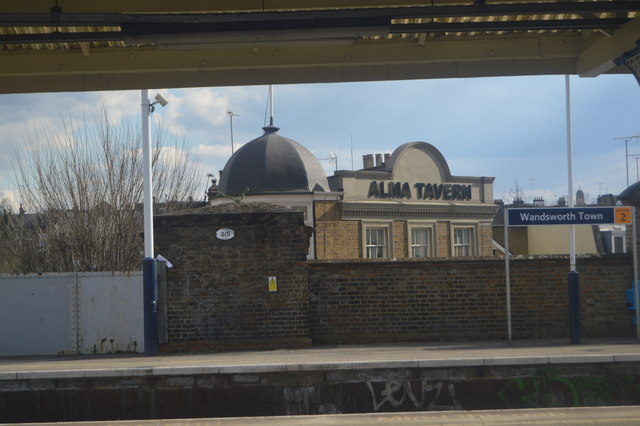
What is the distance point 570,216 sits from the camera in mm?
14492

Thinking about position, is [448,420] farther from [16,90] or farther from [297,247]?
[297,247]

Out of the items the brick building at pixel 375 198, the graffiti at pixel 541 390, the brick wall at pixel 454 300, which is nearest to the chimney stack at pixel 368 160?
the brick building at pixel 375 198

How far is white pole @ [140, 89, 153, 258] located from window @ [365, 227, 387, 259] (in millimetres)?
16384

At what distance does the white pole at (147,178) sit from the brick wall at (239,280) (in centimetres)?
40

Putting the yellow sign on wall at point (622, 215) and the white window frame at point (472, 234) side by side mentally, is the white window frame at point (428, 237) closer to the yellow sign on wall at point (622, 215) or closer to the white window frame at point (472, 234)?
the white window frame at point (472, 234)

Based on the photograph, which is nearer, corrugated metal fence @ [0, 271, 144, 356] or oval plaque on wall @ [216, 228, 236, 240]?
oval plaque on wall @ [216, 228, 236, 240]

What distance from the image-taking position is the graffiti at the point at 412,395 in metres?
11.3

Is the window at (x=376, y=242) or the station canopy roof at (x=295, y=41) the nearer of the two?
the station canopy roof at (x=295, y=41)

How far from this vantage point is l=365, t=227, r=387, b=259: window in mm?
30797

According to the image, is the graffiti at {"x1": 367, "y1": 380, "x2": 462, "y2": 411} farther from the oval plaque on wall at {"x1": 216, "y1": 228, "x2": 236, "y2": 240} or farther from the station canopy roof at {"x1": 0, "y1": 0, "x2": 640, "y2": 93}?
the station canopy roof at {"x1": 0, "y1": 0, "x2": 640, "y2": 93}

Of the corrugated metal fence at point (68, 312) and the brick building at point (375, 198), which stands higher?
the brick building at point (375, 198)

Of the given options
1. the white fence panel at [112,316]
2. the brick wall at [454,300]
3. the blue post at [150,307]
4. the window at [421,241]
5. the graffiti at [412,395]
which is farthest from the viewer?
the window at [421,241]

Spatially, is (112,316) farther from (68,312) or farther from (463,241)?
(463,241)

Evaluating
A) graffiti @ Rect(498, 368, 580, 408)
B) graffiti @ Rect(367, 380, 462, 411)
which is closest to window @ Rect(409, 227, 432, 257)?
graffiti @ Rect(498, 368, 580, 408)
